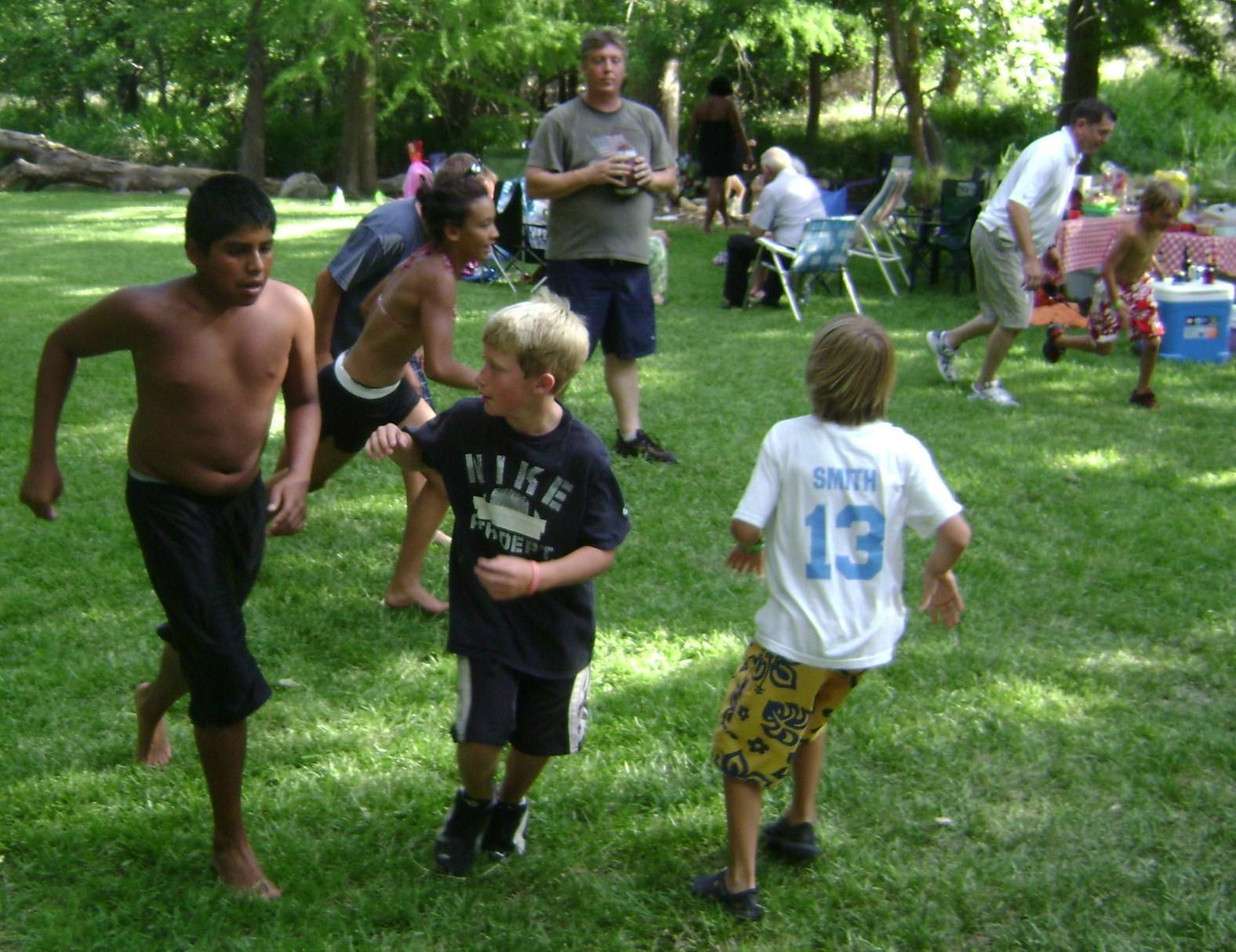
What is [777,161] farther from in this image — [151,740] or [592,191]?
[151,740]

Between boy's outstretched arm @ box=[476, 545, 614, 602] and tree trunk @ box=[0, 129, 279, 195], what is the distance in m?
22.7

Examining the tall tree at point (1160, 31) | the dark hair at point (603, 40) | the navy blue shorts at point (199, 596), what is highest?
the tall tree at point (1160, 31)

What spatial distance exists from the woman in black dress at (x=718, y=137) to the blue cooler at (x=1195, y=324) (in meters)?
7.54

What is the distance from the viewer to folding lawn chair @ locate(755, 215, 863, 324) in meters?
11.0

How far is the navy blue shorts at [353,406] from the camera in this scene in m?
4.39

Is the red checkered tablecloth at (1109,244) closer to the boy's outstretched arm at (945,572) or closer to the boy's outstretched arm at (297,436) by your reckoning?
the boy's outstretched arm at (945,572)

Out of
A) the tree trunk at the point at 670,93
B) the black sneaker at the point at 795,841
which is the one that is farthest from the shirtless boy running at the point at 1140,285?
the tree trunk at the point at 670,93

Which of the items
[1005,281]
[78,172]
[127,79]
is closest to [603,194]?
[1005,281]

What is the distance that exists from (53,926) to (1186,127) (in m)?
18.5

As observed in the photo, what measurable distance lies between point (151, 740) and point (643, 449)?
3442mm

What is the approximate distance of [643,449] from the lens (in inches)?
256

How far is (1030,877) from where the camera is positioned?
3111 millimetres

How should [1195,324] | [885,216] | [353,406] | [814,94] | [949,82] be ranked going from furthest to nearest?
[949,82]
[814,94]
[885,216]
[1195,324]
[353,406]

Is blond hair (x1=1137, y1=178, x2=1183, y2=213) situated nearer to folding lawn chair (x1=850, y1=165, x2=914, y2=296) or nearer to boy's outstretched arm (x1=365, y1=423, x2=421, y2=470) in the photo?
folding lawn chair (x1=850, y1=165, x2=914, y2=296)
